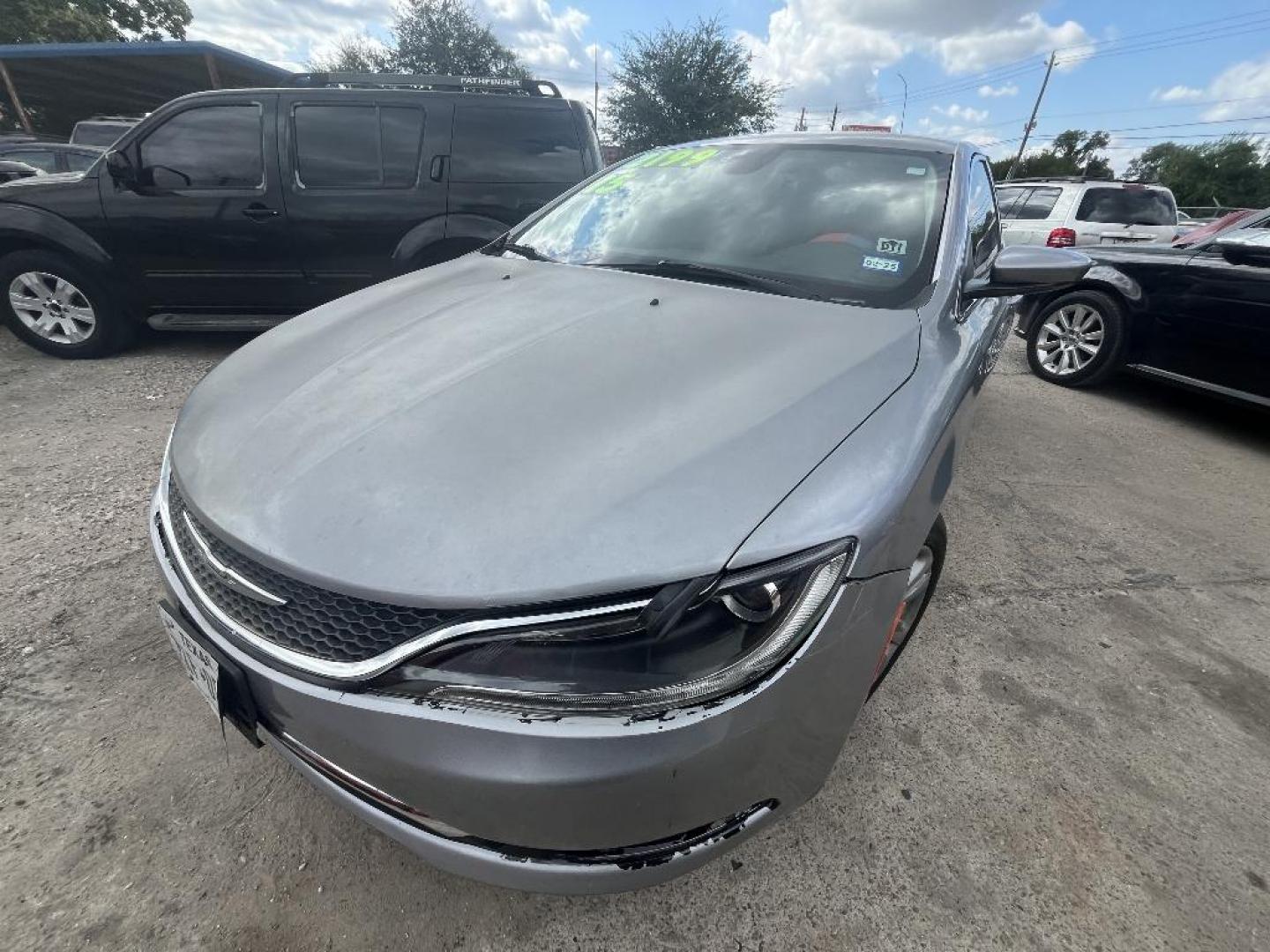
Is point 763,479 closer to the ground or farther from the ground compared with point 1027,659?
farther from the ground

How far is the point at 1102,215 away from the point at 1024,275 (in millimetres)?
7391

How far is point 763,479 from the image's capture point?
1080 mm

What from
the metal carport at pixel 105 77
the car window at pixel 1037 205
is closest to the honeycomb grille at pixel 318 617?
the car window at pixel 1037 205

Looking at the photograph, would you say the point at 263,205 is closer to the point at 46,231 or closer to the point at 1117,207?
the point at 46,231

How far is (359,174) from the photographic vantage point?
13.8ft

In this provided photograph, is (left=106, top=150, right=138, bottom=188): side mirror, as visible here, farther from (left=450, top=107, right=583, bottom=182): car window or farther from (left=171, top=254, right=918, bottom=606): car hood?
(left=171, top=254, right=918, bottom=606): car hood

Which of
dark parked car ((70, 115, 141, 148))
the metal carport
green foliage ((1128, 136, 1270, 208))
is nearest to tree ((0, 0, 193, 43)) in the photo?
the metal carport

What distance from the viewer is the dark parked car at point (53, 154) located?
780 cm

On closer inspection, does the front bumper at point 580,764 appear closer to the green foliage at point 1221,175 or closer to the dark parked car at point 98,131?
the dark parked car at point 98,131

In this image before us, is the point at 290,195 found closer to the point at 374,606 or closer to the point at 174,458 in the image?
the point at 174,458

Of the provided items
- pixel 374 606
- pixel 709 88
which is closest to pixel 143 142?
pixel 374 606

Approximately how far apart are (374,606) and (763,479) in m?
0.69

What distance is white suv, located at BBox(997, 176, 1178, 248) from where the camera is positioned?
7180 millimetres

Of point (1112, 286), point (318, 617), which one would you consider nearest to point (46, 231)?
point (318, 617)
